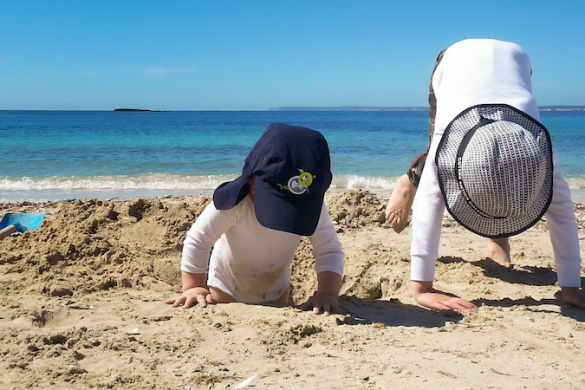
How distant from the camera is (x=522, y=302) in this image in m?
2.49

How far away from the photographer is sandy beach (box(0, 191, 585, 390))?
61.6 inches

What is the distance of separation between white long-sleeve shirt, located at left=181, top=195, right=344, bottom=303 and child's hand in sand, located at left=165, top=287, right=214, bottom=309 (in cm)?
10

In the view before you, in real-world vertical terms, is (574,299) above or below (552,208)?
below

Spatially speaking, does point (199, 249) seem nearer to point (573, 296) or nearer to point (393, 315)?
point (393, 315)

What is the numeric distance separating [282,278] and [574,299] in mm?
1397

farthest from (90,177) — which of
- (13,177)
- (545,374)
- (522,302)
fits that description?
(545,374)

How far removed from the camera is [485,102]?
2.24 meters

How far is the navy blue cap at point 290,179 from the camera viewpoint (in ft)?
6.46

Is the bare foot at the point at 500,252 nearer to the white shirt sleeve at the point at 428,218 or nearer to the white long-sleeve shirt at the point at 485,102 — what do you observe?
the white long-sleeve shirt at the point at 485,102

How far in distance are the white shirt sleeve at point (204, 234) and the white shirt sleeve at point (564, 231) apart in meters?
1.41

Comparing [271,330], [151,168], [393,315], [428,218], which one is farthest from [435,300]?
[151,168]

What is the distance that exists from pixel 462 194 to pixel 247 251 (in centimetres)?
100

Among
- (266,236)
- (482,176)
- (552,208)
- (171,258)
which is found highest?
(482,176)

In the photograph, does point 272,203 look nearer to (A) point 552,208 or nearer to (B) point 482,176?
(B) point 482,176
